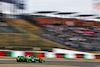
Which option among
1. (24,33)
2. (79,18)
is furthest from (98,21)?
(24,33)

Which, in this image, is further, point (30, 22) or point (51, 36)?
point (30, 22)

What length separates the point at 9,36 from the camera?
17.5 metres

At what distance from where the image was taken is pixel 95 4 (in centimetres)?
3170

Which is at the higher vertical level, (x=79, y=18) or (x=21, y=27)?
(x=79, y=18)

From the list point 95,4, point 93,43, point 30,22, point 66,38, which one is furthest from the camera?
point 30,22

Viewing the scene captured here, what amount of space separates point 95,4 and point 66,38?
46.7 feet

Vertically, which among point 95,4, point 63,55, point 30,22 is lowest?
point 63,55

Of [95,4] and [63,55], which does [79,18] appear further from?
[63,55]

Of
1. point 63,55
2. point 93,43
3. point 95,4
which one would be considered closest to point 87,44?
point 93,43

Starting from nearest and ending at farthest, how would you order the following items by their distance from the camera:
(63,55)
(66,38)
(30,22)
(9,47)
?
(63,55), (9,47), (66,38), (30,22)

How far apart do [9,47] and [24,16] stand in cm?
1920

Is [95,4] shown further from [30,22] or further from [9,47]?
[9,47]

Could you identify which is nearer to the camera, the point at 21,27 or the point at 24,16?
the point at 21,27

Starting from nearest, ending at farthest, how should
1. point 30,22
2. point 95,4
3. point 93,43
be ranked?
1. point 93,43
2. point 95,4
3. point 30,22
